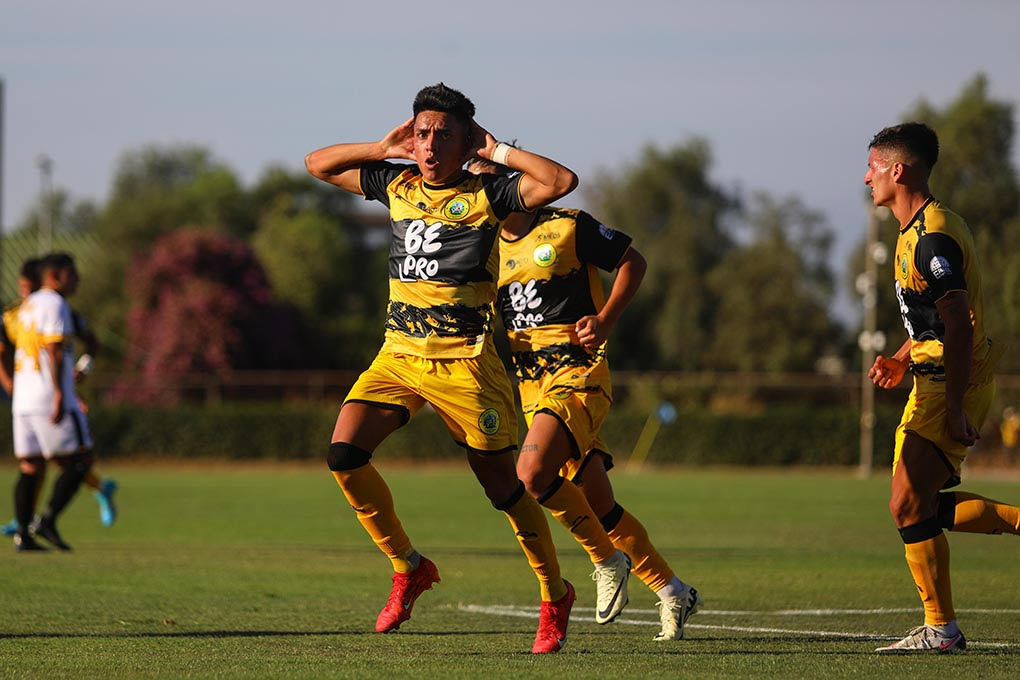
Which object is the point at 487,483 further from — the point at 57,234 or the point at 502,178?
the point at 57,234

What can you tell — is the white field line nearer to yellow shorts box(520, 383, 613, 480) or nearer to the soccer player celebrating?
yellow shorts box(520, 383, 613, 480)

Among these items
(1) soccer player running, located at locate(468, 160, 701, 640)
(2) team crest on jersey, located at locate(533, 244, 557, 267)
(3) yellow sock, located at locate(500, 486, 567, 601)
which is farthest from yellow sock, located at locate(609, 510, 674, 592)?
(2) team crest on jersey, located at locate(533, 244, 557, 267)

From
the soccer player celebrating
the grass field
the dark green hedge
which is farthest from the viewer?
the dark green hedge

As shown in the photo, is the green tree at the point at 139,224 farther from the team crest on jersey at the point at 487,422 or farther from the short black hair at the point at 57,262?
the team crest on jersey at the point at 487,422

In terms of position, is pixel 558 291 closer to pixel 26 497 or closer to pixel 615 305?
pixel 615 305

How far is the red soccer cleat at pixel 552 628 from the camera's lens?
688 centimetres

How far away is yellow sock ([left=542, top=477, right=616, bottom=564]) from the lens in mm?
7715

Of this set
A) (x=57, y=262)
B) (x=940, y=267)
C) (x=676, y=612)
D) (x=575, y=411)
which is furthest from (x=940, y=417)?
(x=57, y=262)

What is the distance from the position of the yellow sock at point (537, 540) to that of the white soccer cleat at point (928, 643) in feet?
5.18

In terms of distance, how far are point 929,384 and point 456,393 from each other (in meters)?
2.24

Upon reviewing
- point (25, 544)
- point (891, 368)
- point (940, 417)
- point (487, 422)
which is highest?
point (891, 368)

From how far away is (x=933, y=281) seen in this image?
6.71 m

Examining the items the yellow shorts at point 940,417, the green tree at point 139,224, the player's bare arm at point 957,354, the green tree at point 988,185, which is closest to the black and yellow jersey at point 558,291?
the yellow shorts at point 940,417

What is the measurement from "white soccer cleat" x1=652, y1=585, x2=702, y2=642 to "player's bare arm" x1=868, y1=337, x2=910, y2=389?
4.92ft
